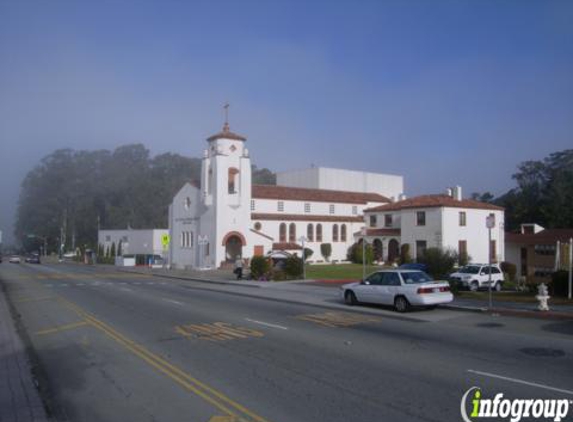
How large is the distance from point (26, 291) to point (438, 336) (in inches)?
854

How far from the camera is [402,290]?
17.4m

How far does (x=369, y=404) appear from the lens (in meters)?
7.21

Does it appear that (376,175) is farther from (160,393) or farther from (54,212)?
(160,393)

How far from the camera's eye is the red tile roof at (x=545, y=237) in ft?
159

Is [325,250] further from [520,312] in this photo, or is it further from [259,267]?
[520,312]

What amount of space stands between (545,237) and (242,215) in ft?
95.4

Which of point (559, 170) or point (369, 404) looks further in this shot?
point (559, 170)

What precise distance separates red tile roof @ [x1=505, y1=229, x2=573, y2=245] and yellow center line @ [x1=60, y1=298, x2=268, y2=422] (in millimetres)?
44017

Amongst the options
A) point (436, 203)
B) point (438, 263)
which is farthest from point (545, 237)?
point (438, 263)

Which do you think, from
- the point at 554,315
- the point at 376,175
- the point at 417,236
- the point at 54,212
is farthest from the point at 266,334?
the point at 54,212

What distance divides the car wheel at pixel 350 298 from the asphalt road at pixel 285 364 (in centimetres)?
260

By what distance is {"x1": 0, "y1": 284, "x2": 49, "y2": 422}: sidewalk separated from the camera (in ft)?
22.7

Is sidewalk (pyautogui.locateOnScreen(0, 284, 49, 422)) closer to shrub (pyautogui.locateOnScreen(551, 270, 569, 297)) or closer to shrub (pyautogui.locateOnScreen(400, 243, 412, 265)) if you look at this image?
shrub (pyautogui.locateOnScreen(551, 270, 569, 297))

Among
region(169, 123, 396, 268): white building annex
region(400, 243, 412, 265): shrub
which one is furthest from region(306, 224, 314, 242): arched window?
region(400, 243, 412, 265): shrub
